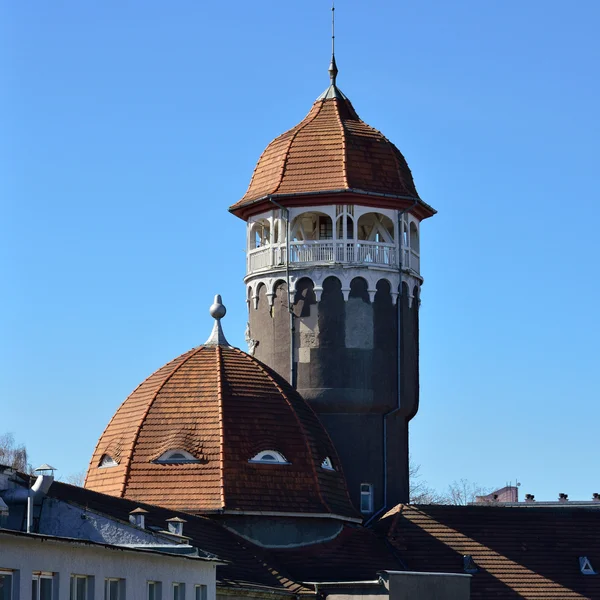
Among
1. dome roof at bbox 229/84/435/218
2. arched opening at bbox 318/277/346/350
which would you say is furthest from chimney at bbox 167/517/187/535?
dome roof at bbox 229/84/435/218

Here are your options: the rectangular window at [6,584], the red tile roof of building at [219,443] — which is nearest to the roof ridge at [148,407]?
the red tile roof of building at [219,443]

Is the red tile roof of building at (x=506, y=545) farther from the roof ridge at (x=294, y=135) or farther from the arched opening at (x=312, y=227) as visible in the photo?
the roof ridge at (x=294, y=135)

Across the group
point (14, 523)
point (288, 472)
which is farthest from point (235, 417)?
point (14, 523)

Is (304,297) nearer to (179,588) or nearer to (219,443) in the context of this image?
(219,443)

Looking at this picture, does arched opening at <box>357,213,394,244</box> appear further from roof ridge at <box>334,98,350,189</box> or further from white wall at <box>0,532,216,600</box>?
white wall at <box>0,532,216,600</box>

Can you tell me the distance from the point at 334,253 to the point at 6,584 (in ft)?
95.4

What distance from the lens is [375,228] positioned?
5856 centimetres

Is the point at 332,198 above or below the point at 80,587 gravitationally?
above

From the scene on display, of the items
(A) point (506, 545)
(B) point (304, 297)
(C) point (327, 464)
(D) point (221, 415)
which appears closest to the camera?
(D) point (221, 415)

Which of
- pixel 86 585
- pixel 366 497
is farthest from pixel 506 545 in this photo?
pixel 86 585

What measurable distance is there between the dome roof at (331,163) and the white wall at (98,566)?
2042cm

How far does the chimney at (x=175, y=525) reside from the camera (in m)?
42.2

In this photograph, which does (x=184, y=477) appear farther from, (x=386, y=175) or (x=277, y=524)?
(x=386, y=175)

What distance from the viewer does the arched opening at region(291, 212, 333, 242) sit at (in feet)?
190
